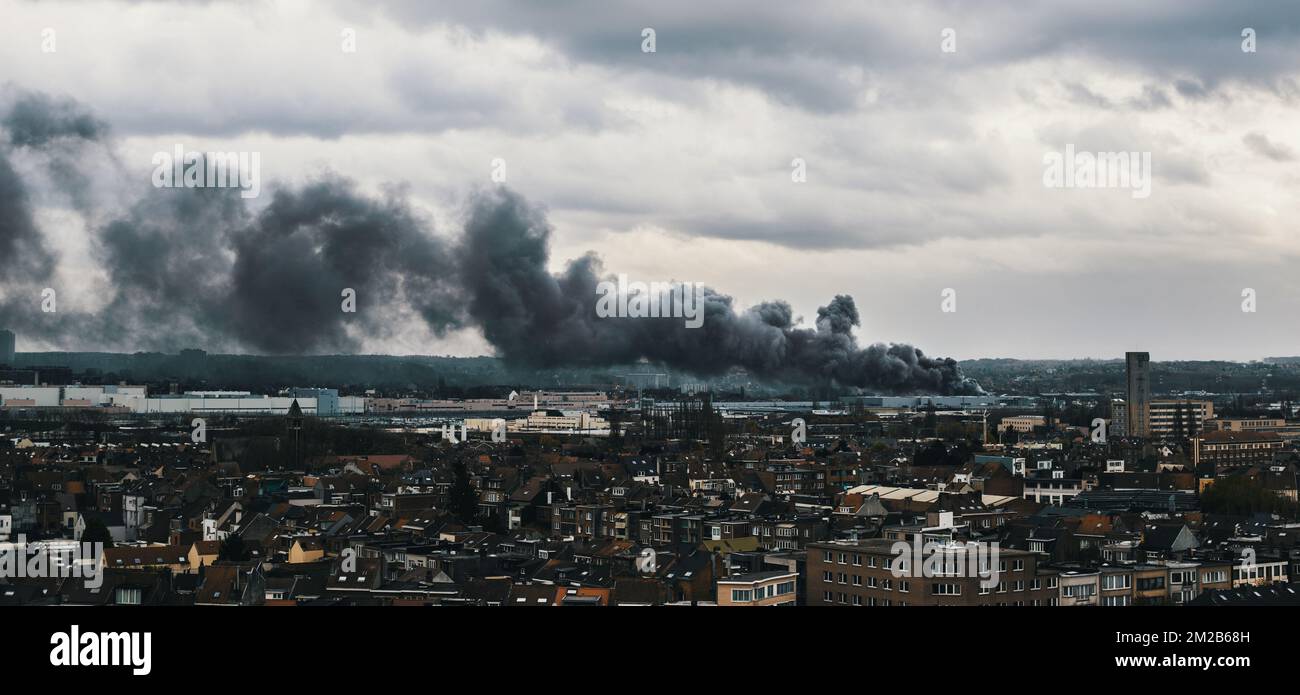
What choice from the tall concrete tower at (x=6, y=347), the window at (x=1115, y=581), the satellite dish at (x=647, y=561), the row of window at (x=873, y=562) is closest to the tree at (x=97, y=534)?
the satellite dish at (x=647, y=561)

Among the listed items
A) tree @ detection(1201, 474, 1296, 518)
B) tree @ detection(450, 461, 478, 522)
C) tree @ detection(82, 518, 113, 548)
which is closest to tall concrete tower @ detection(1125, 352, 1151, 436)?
tree @ detection(1201, 474, 1296, 518)

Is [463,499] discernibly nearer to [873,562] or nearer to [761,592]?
[761,592]
